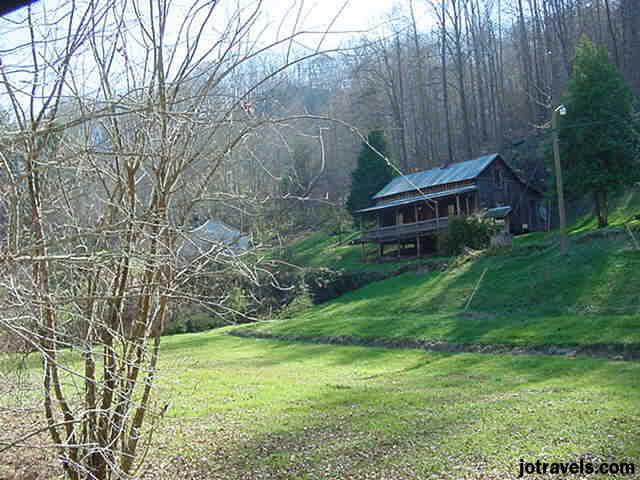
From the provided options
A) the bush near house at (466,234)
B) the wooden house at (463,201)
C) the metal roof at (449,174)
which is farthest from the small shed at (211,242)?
the metal roof at (449,174)

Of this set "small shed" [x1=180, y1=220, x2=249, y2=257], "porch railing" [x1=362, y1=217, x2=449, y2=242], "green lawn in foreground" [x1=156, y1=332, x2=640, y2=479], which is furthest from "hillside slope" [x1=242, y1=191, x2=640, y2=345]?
"small shed" [x1=180, y1=220, x2=249, y2=257]

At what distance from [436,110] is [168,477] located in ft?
155

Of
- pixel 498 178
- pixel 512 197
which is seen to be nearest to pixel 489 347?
pixel 498 178

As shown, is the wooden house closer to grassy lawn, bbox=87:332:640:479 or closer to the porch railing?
Answer: the porch railing

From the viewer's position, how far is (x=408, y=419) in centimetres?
777

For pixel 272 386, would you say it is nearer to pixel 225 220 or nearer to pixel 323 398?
pixel 323 398

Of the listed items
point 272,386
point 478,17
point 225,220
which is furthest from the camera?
point 478,17

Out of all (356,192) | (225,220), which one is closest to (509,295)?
(225,220)

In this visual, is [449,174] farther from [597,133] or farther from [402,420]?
[402,420]

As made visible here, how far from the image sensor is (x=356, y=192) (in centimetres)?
4150

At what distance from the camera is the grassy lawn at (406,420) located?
5852mm

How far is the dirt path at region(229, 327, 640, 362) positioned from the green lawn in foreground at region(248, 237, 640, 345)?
0.24 metres

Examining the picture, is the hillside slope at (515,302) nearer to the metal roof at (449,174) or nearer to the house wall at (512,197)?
the house wall at (512,197)

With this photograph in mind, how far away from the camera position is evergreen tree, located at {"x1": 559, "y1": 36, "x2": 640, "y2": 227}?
26.7 m
